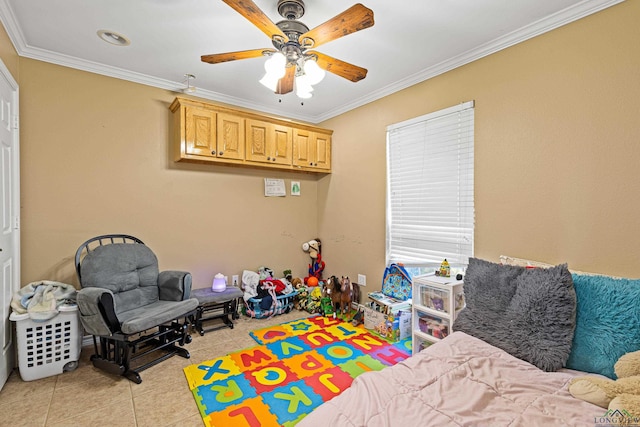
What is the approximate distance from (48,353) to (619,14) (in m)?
4.49

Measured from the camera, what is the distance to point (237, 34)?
2.20m

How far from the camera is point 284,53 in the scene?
187cm

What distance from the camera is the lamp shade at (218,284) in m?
3.21

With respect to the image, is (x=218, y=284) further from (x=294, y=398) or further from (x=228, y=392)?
(x=294, y=398)

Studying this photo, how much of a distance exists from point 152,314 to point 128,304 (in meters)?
0.43

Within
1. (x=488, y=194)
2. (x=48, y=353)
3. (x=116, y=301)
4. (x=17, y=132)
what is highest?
(x=17, y=132)

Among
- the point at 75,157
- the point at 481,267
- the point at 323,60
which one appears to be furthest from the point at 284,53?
the point at 75,157

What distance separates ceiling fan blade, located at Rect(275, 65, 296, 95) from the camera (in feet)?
6.59

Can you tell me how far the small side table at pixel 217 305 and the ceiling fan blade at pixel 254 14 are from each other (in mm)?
2465

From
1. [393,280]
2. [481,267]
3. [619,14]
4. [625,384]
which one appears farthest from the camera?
[393,280]

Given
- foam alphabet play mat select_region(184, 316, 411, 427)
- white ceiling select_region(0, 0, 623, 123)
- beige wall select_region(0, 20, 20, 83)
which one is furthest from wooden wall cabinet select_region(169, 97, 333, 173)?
foam alphabet play mat select_region(184, 316, 411, 427)

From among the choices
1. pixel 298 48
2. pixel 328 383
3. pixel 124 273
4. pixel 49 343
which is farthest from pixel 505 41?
pixel 49 343

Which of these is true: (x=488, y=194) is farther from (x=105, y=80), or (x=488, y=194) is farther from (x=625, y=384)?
(x=105, y=80)

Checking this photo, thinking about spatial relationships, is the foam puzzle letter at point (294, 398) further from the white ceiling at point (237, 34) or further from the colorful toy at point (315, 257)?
the white ceiling at point (237, 34)
